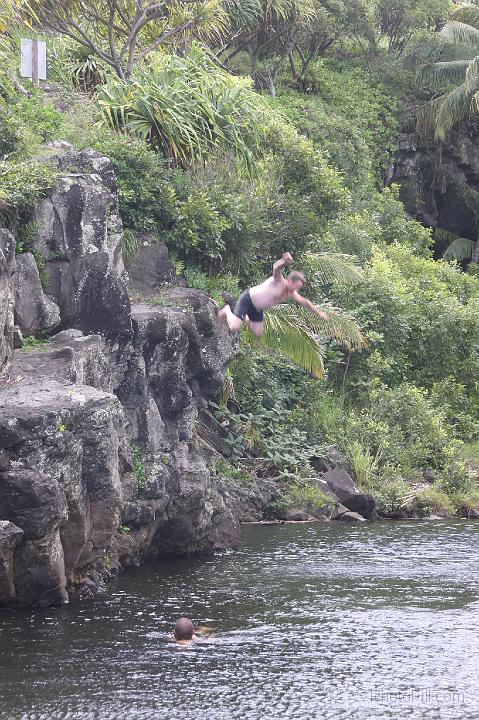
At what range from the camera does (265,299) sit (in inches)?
574

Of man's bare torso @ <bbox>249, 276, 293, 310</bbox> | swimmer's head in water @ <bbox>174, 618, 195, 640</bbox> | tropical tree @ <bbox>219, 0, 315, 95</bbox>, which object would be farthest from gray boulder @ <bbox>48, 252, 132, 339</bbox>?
tropical tree @ <bbox>219, 0, 315, 95</bbox>

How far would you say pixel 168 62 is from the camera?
2641 cm

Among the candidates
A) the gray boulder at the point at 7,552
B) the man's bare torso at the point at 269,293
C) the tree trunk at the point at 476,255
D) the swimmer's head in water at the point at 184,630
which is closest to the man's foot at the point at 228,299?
the man's bare torso at the point at 269,293

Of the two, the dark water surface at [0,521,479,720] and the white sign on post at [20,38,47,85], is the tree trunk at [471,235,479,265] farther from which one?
the dark water surface at [0,521,479,720]

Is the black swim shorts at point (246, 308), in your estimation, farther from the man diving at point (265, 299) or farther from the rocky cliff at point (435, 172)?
the rocky cliff at point (435, 172)

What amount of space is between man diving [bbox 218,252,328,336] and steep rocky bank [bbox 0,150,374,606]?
3287 millimetres

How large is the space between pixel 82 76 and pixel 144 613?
16232 mm

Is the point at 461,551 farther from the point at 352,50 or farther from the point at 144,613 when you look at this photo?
the point at 352,50

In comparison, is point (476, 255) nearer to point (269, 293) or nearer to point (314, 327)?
point (314, 327)

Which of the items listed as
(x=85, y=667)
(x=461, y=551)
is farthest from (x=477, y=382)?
(x=85, y=667)

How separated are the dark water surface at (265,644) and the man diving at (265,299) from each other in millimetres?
4399

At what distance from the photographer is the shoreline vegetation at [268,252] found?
24.1 metres

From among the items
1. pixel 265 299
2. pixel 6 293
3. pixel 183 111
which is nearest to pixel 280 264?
pixel 265 299

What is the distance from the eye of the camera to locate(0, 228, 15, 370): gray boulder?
58.5ft
